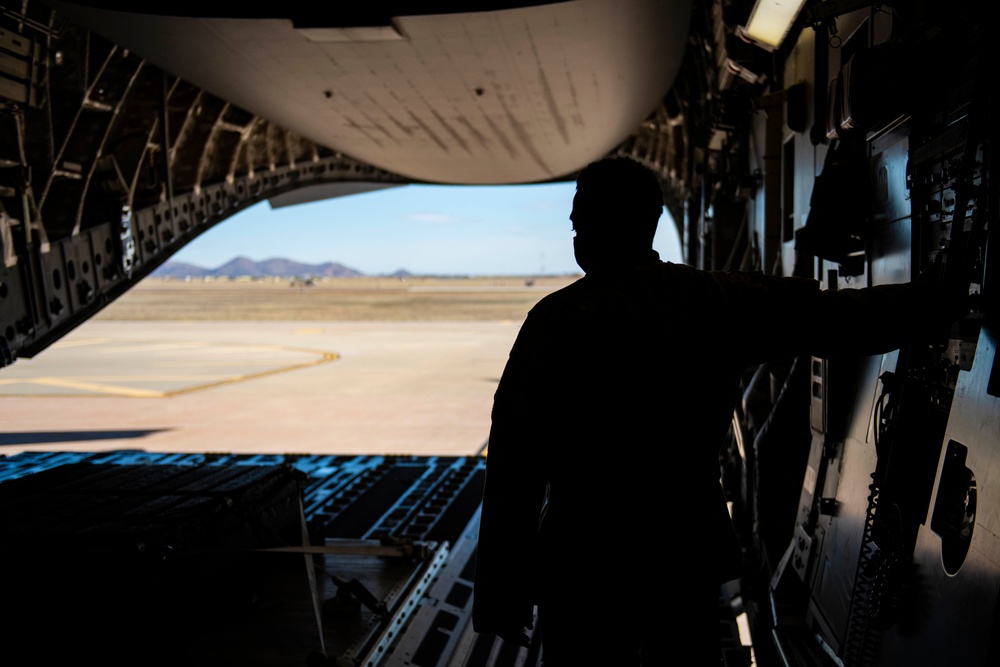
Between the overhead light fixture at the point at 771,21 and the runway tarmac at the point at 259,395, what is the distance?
21.2 feet

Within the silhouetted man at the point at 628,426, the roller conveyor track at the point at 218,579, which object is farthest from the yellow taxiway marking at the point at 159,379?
the silhouetted man at the point at 628,426

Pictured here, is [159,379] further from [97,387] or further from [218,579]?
[218,579]

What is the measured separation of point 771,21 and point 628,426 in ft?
9.41

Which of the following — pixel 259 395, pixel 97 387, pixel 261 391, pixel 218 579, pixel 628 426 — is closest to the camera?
pixel 628 426

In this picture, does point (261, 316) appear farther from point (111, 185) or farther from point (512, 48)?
point (512, 48)

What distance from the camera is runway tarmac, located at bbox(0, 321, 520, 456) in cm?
1034

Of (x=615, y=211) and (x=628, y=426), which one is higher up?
(x=615, y=211)

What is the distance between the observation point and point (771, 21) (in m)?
3.83

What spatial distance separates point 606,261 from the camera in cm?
190

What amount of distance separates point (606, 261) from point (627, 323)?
0.59 feet

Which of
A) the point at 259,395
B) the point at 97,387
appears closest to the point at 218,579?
the point at 259,395

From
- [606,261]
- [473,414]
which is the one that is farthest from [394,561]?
[473,414]

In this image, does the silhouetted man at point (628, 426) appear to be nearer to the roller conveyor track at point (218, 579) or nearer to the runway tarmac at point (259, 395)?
the roller conveyor track at point (218, 579)

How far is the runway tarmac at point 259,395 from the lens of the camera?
33.9ft
